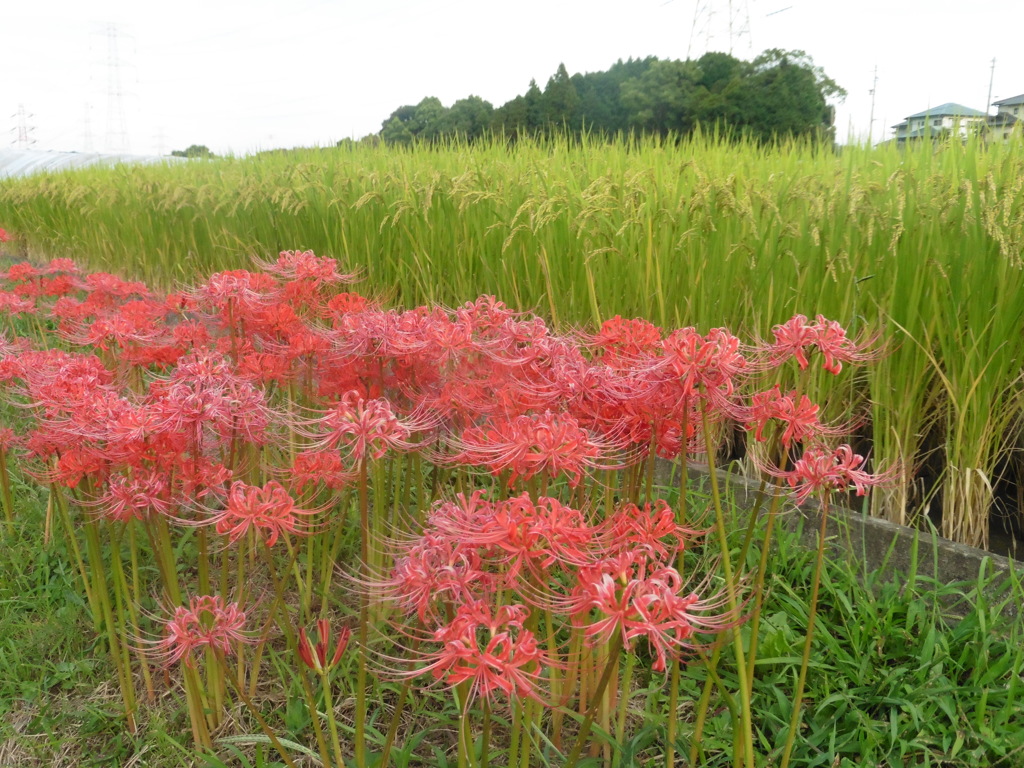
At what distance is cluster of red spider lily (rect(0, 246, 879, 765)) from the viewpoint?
1000mm

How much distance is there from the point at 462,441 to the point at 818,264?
1903 mm

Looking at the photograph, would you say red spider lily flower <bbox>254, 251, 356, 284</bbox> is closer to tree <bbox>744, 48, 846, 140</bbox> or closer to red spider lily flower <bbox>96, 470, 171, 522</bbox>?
red spider lily flower <bbox>96, 470, 171, 522</bbox>

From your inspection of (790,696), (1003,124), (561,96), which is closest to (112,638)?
(790,696)

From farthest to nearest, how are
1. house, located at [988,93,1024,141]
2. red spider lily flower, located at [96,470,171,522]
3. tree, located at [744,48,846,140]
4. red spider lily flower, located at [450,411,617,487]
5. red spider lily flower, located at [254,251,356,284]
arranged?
1. tree, located at [744,48,846,140]
2. house, located at [988,93,1024,141]
3. red spider lily flower, located at [254,251,356,284]
4. red spider lily flower, located at [96,470,171,522]
5. red spider lily flower, located at [450,411,617,487]

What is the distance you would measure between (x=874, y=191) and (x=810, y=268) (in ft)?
1.37

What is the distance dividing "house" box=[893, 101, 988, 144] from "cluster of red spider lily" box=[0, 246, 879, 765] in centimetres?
293

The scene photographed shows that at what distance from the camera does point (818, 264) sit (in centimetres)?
271

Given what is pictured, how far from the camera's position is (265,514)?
1239mm

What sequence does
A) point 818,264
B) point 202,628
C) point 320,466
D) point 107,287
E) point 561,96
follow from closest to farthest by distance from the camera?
point 202,628 → point 320,466 → point 818,264 → point 107,287 → point 561,96

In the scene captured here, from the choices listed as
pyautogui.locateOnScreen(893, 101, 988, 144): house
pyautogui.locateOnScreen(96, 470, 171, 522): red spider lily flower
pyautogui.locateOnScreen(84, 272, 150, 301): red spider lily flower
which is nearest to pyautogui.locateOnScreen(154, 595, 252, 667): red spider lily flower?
pyautogui.locateOnScreen(96, 470, 171, 522): red spider lily flower

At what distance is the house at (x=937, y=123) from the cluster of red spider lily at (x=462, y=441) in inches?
115

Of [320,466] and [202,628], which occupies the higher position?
[320,466]

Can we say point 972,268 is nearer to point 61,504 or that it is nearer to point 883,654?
point 883,654

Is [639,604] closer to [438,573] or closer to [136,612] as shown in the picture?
[438,573]
